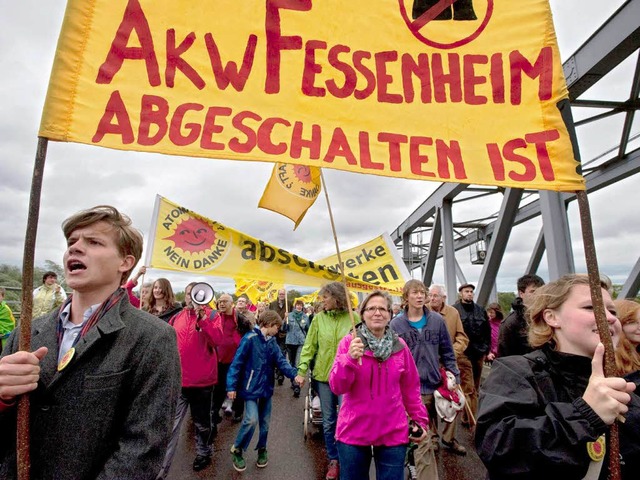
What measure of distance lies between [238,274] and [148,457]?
152 inches

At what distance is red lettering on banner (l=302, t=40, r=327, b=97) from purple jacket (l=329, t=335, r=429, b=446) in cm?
184

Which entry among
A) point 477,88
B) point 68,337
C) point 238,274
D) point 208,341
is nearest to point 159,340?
point 68,337

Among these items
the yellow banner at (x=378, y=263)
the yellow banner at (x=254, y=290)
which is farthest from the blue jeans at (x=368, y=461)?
the yellow banner at (x=254, y=290)

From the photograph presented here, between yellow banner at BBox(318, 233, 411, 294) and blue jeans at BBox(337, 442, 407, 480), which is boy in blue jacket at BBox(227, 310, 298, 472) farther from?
yellow banner at BBox(318, 233, 411, 294)

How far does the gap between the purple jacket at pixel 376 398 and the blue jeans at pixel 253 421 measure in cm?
169

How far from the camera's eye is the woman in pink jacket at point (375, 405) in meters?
2.85

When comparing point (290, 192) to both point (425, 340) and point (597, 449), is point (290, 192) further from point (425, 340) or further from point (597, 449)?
point (597, 449)

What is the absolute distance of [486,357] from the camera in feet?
19.8

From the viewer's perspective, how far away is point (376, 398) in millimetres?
2916

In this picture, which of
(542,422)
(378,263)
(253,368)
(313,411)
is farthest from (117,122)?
(378,263)

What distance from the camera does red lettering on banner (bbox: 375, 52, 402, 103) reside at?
200cm

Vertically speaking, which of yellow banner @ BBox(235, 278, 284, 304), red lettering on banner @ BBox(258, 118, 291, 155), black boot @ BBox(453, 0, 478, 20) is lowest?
yellow banner @ BBox(235, 278, 284, 304)

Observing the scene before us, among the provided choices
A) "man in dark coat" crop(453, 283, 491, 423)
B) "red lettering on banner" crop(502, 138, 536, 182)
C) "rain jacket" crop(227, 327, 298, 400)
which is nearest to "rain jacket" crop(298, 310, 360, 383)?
"rain jacket" crop(227, 327, 298, 400)

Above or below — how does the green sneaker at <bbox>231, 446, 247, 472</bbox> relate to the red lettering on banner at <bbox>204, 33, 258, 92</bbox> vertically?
below
